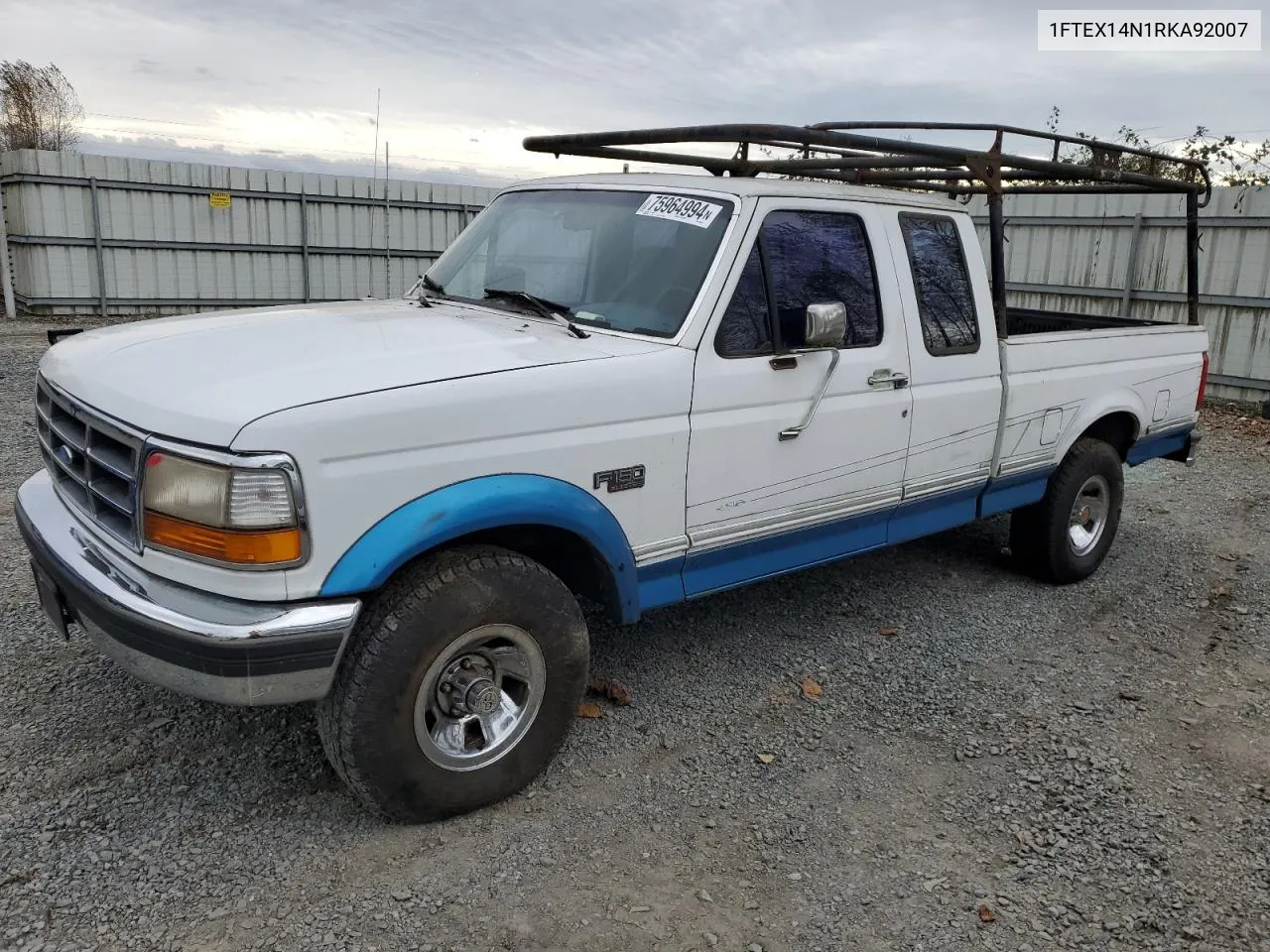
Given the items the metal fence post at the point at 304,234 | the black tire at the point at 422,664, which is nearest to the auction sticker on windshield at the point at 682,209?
the black tire at the point at 422,664

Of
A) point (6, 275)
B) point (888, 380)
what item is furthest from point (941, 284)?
point (6, 275)

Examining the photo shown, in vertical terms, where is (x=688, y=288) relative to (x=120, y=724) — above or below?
above

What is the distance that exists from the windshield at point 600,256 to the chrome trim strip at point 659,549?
75 centimetres

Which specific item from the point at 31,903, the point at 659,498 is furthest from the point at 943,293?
the point at 31,903

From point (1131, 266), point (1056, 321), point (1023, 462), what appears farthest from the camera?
point (1131, 266)

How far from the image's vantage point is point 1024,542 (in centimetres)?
562

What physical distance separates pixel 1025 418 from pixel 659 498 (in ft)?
8.05

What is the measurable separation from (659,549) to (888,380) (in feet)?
4.53

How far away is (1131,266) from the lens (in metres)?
11.6

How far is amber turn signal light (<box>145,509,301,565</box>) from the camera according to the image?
2.64 meters

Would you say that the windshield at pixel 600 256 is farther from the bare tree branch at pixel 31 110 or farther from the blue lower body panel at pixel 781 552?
the bare tree branch at pixel 31 110

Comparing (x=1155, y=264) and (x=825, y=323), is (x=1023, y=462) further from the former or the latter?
(x=1155, y=264)

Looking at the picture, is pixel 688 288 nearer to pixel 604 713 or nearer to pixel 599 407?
pixel 599 407

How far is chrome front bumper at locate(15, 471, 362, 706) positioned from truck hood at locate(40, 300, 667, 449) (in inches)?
18.5
